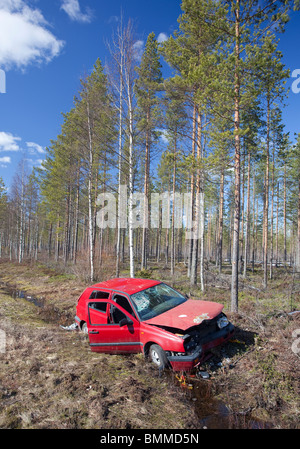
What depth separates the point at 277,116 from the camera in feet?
55.7

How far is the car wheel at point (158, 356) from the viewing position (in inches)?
184

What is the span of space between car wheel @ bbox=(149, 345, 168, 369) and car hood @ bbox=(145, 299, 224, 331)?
0.49 metres

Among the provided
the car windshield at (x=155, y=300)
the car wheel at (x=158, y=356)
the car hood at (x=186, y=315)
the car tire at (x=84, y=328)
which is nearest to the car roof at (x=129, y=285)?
the car windshield at (x=155, y=300)

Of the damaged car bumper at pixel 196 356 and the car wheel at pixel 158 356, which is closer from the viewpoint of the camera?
the damaged car bumper at pixel 196 356

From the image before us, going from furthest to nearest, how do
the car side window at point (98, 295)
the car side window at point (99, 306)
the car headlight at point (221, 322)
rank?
the car side window at point (98, 295), the car side window at point (99, 306), the car headlight at point (221, 322)

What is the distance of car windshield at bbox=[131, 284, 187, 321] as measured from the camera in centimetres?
553

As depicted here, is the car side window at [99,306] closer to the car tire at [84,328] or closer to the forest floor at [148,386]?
the forest floor at [148,386]

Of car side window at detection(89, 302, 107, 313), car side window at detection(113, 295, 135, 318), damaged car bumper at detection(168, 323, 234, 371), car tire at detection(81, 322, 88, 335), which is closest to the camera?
damaged car bumper at detection(168, 323, 234, 371)

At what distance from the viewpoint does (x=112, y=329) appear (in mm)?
5680

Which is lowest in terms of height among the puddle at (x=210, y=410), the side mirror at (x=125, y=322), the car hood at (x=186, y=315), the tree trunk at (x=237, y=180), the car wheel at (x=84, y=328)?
the car wheel at (x=84, y=328)

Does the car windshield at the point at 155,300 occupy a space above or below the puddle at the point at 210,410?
above

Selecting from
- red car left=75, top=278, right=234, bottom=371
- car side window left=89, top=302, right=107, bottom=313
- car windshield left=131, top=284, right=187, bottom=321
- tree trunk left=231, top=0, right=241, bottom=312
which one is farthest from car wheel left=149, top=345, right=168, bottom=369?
tree trunk left=231, top=0, right=241, bottom=312

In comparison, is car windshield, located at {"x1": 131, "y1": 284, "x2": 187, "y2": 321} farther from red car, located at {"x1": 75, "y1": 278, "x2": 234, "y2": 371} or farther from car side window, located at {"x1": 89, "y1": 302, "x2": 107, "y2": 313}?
car side window, located at {"x1": 89, "y1": 302, "x2": 107, "y2": 313}

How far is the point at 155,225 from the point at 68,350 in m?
27.8
